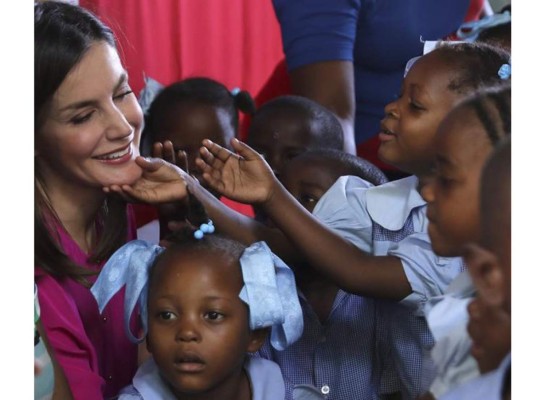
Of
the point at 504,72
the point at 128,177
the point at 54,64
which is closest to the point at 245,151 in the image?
the point at 128,177

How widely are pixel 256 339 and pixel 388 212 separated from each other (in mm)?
238

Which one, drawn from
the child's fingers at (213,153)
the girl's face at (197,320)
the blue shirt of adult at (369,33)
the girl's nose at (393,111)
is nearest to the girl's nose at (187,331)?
the girl's face at (197,320)

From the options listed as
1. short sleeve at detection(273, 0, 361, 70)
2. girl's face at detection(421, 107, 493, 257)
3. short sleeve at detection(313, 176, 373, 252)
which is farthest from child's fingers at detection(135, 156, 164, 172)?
short sleeve at detection(273, 0, 361, 70)

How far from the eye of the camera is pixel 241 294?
1.17 m

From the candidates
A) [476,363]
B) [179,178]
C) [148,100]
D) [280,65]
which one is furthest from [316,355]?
[280,65]

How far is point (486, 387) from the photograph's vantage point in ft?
2.64

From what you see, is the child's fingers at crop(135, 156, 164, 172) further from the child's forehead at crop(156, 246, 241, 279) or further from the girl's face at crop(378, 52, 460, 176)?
the girl's face at crop(378, 52, 460, 176)

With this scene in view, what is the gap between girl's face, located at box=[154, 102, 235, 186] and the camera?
1767mm

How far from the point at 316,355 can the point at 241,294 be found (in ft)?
0.68

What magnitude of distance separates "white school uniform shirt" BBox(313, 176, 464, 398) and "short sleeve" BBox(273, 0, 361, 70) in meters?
0.48

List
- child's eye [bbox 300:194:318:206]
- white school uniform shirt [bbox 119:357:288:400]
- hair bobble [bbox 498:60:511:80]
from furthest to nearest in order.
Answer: child's eye [bbox 300:194:318:206] < white school uniform shirt [bbox 119:357:288:400] < hair bobble [bbox 498:60:511:80]

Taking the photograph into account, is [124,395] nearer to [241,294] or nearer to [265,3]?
[241,294]

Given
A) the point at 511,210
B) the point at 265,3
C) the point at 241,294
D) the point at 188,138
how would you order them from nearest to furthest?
the point at 511,210 → the point at 241,294 → the point at 188,138 → the point at 265,3

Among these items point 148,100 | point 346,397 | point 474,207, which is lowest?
point 346,397
